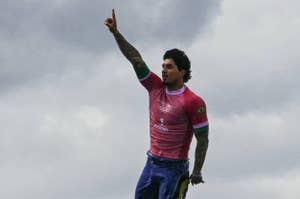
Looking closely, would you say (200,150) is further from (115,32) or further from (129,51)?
(115,32)

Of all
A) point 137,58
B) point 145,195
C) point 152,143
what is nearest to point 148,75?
point 137,58

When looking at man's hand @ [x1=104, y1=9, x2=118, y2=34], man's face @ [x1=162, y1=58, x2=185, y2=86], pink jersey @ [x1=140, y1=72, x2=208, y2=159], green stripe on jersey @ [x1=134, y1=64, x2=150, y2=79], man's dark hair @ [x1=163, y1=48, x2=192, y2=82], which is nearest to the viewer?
pink jersey @ [x1=140, y1=72, x2=208, y2=159]

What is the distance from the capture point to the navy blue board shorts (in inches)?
509

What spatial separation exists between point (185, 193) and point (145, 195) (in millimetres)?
765

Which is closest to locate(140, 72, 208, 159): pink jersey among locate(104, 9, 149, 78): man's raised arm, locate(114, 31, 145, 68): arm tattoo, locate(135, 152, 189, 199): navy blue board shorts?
locate(135, 152, 189, 199): navy blue board shorts

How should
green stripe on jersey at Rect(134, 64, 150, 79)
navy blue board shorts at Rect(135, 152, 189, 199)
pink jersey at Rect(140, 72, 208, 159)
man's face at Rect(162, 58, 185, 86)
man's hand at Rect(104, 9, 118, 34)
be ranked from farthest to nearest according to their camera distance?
man's hand at Rect(104, 9, 118, 34), green stripe on jersey at Rect(134, 64, 150, 79), navy blue board shorts at Rect(135, 152, 189, 199), man's face at Rect(162, 58, 185, 86), pink jersey at Rect(140, 72, 208, 159)

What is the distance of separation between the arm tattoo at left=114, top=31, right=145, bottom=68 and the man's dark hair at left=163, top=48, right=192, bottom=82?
527 millimetres

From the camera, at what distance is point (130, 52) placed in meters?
13.2

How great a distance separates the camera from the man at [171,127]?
41.4ft

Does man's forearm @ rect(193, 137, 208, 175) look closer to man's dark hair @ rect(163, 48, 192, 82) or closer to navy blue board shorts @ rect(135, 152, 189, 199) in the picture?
navy blue board shorts @ rect(135, 152, 189, 199)

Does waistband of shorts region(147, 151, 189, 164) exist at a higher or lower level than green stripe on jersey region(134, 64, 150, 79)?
lower

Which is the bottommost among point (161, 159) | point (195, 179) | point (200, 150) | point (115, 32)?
point (195, 179)

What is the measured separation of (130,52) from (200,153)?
232 cm

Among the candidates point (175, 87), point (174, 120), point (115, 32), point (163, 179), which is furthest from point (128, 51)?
point (163, 179)
